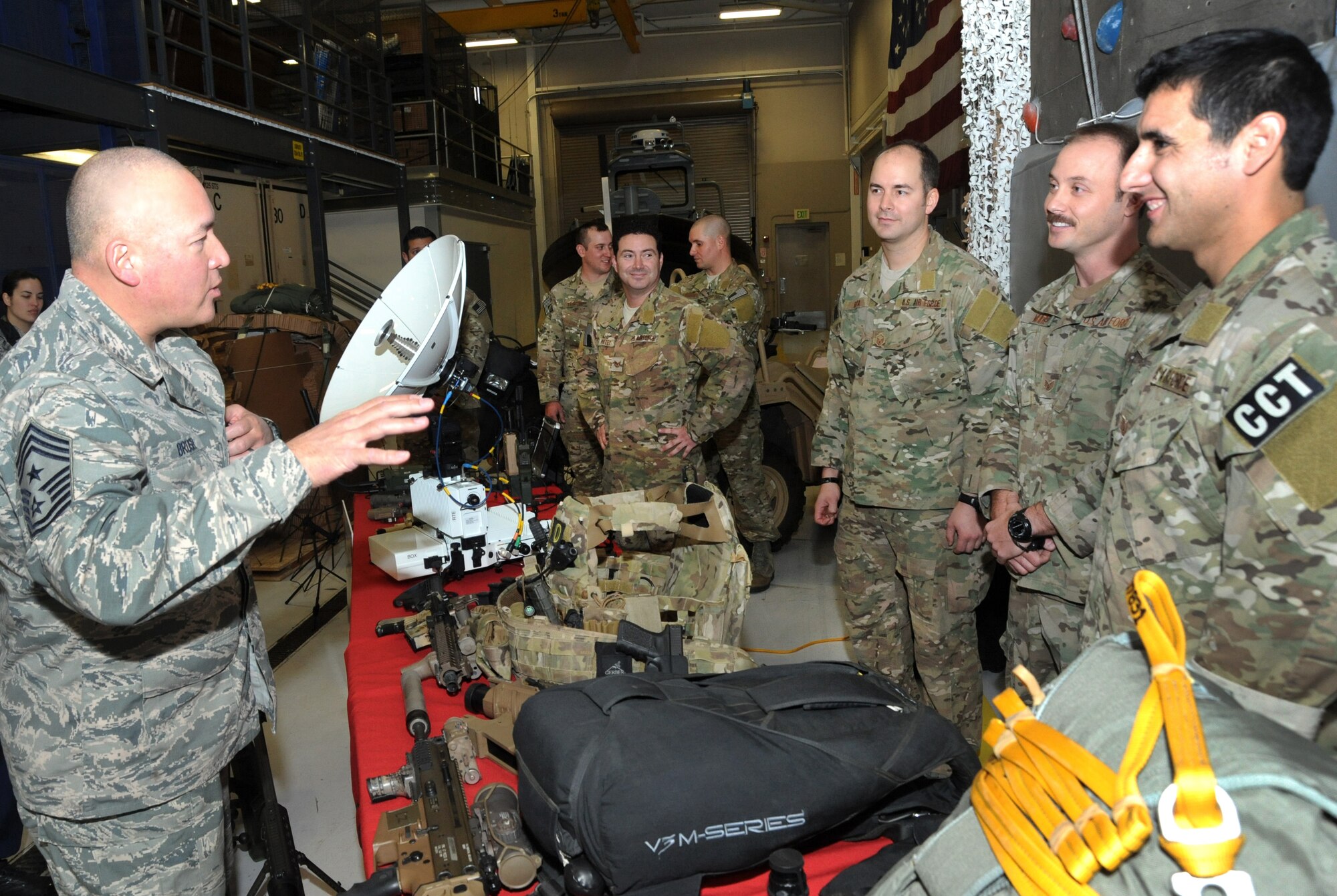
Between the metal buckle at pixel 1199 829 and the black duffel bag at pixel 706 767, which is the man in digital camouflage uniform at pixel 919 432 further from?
the metal buckle at pixel 1199 829

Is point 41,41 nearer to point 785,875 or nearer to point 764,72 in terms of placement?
point 785,875

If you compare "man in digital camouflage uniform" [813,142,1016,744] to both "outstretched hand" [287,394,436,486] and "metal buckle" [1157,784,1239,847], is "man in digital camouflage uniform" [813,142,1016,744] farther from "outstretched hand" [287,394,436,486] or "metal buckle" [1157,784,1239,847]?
"metal buckle" [1157,784,1239,847]

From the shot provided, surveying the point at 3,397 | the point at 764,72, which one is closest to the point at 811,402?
the point at 3,397

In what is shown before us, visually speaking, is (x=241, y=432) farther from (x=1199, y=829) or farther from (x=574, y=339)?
(x=574, y=339)

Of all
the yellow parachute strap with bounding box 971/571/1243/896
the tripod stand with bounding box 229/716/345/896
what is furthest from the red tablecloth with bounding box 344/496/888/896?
the yellow parachute strap with bounding box 971/571/1243/896

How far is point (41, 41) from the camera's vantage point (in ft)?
12.9

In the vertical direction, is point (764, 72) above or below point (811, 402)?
above

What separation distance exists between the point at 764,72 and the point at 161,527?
11.5 m

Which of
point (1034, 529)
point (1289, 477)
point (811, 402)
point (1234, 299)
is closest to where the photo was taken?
point (1289, 477)

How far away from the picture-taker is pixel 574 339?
4.55m

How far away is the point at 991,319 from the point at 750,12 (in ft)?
30.8

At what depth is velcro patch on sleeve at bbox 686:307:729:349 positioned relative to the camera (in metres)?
3.13

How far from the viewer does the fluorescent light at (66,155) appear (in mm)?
4287

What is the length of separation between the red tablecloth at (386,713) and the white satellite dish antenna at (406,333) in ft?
2.07
